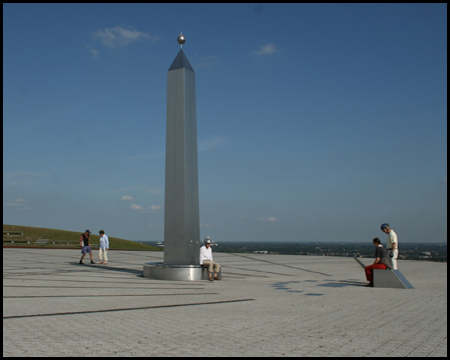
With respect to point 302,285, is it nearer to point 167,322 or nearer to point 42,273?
point 167,322

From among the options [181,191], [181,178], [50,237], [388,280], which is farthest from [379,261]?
[50,237]

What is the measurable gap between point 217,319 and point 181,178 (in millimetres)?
7666

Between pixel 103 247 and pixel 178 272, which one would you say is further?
pixel 103 247

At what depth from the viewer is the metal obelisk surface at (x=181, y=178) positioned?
14.3 meters

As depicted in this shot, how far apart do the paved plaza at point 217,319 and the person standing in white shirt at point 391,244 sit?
3.22 feet

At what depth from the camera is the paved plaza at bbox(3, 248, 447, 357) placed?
5.30 metres

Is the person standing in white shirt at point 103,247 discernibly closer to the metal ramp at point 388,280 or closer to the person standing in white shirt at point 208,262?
the person standing in white shirt at point 208,262

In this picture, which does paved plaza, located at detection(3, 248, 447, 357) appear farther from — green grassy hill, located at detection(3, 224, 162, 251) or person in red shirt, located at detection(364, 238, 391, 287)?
green grassy hill, located at detection(3, 224, 162, 251)

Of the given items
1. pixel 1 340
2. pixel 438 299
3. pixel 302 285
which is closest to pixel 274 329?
pixel 1 340

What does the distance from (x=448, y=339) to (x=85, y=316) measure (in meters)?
5.10

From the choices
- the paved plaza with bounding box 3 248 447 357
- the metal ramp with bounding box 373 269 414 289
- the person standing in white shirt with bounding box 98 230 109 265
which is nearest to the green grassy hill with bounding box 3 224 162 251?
the person standing in white shirt with bounding box 98 230 109 265

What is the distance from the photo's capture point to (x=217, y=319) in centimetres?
716

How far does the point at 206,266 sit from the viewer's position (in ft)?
46.3

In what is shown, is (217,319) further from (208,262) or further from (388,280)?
(208,262)
